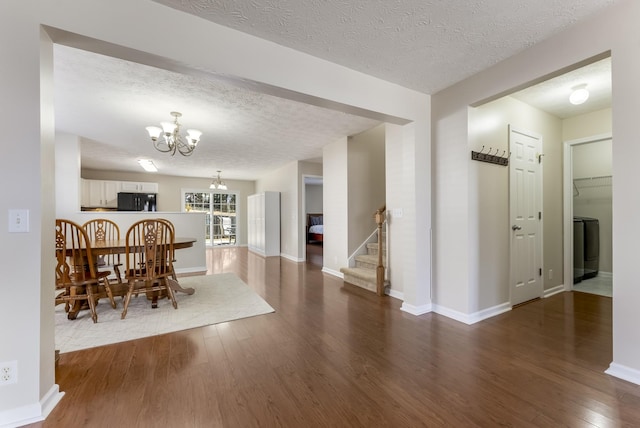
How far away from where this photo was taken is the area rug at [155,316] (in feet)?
7.77

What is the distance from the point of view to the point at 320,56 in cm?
222

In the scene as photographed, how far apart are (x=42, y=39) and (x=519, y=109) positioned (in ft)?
14.4

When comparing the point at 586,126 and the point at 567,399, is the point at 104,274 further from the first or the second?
the point at 586,126

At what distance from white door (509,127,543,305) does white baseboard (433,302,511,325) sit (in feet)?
0.82

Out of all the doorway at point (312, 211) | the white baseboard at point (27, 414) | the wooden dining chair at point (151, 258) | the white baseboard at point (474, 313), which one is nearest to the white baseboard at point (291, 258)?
the doorway at point (312, 211)

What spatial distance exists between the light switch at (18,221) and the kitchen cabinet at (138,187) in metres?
7.02

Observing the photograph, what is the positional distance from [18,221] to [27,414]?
3.34ft

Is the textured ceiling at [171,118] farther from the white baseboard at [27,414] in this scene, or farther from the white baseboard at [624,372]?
the white baseboard at [624,372]

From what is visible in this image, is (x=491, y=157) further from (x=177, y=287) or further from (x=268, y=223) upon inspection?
(x=268, y=223)

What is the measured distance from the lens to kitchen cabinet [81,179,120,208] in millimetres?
6641

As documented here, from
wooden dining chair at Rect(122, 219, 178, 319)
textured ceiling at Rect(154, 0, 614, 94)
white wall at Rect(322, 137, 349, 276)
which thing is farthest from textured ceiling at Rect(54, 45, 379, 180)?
wooden dining chair at Rect(122, 219, 178, 319)

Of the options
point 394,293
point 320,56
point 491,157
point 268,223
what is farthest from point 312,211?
point 320,56

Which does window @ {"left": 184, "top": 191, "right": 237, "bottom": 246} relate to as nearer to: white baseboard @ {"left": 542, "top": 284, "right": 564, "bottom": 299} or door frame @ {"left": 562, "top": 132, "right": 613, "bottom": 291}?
white baseboard @ {"left": 542, "top": 284, "right": 564, "bottom": 299}

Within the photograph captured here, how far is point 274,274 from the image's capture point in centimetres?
493
